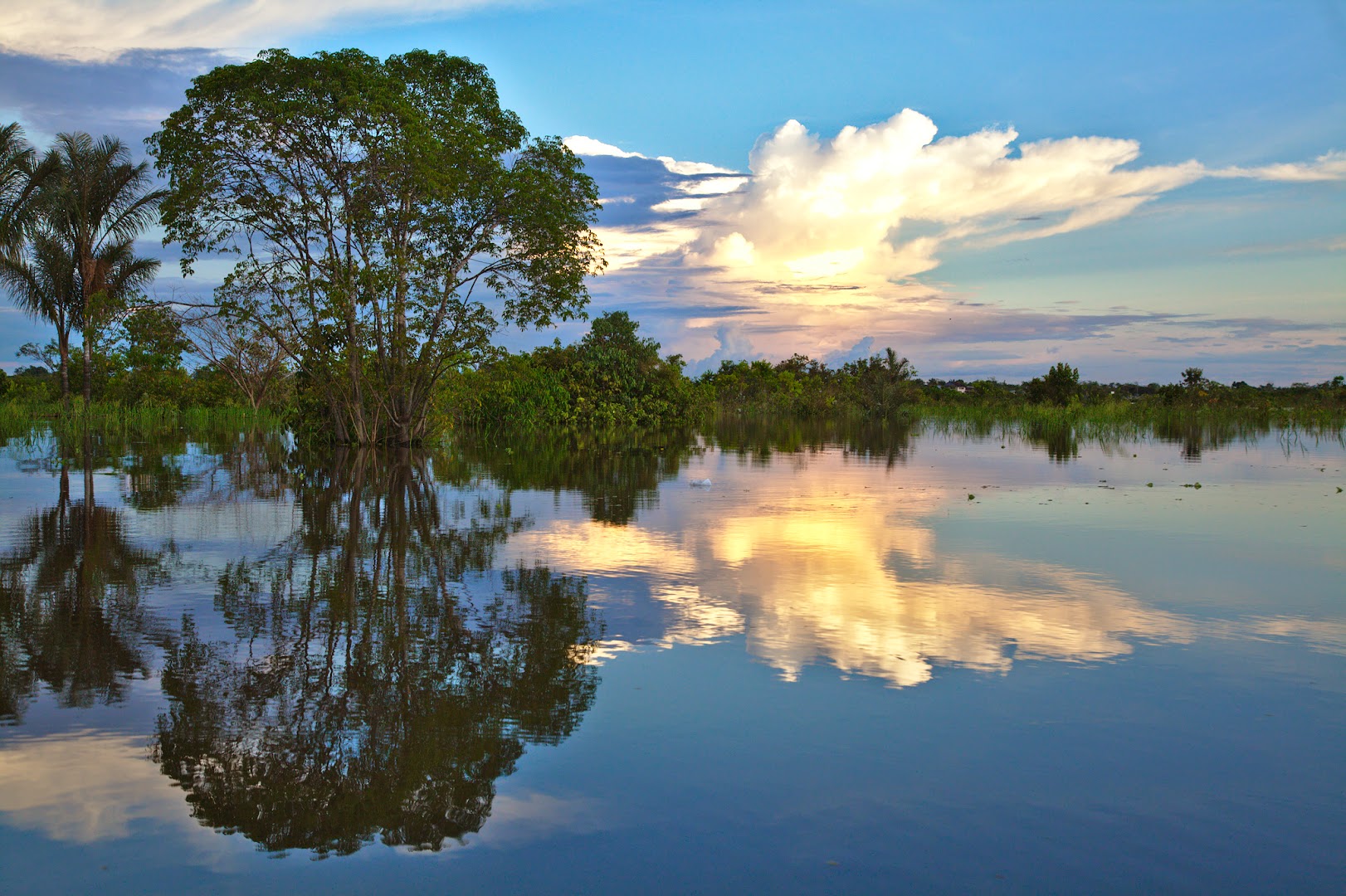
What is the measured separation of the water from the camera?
3.03 m

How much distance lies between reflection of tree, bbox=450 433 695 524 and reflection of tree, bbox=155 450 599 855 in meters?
3.72

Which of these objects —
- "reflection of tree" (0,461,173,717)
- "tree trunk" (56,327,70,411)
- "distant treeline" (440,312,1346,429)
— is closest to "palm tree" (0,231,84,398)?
"tree trunk" (56,327,70,411)

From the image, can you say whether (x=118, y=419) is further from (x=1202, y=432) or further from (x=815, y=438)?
(x=1202, y=432)

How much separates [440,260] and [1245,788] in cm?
1884

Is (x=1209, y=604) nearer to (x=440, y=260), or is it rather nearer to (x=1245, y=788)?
(x=1245, y=788)

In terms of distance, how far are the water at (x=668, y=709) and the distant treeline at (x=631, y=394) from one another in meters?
13.4

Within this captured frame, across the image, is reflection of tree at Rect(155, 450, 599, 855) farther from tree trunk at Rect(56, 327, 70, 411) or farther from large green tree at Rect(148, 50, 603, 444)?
tree trunk at Rect(56, 327, 70, 411)

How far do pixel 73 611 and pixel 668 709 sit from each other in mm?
3956

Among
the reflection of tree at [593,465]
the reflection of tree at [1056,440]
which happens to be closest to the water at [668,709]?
the reflection of tree at [593,465]

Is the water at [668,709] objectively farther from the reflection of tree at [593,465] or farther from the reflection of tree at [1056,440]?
the reflection of tree at [1056,440]

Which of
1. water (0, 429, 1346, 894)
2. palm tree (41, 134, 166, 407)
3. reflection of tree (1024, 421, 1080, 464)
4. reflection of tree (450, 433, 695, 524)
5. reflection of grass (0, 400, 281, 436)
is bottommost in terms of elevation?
water (0, 429, 1346, 894)

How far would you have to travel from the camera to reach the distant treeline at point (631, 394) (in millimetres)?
23062

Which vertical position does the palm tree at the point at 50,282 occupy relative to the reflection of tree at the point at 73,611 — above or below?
above

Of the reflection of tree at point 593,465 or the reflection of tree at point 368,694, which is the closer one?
the reflection of tree at point 368,694
